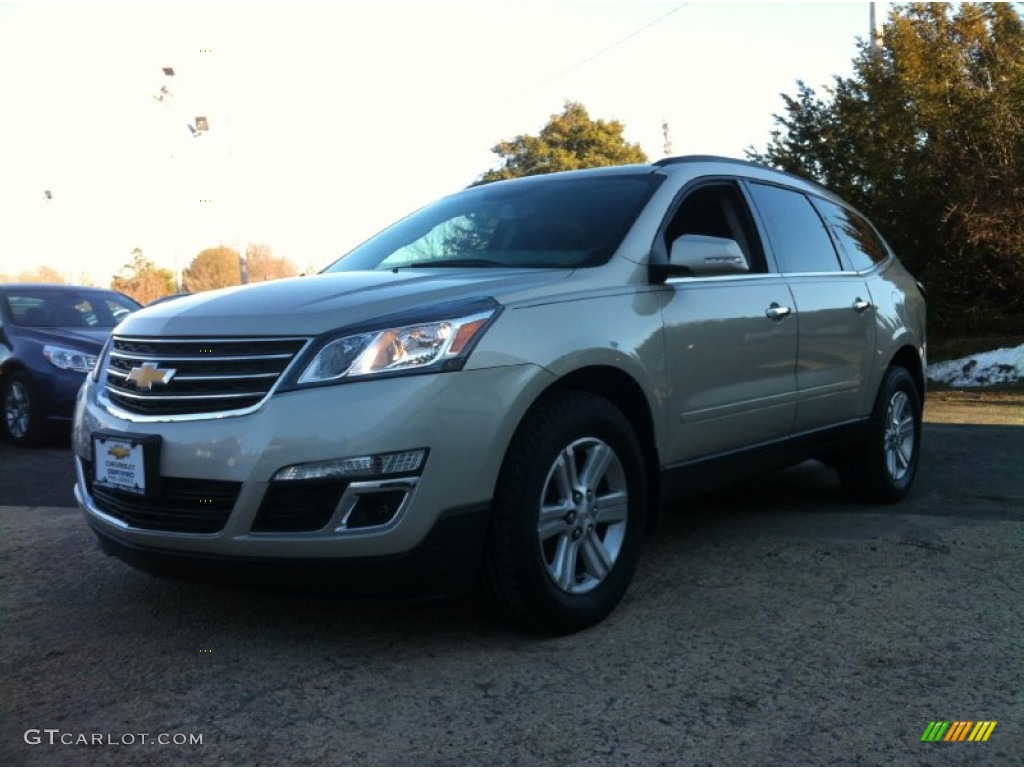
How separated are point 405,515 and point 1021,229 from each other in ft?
47.0

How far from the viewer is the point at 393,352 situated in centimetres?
297

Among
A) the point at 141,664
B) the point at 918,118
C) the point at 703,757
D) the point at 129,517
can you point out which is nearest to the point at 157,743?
the point at 141,664

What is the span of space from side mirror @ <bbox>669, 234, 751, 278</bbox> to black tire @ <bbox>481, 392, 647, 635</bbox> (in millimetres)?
687

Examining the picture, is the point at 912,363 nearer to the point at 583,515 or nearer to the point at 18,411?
the point at 583,515

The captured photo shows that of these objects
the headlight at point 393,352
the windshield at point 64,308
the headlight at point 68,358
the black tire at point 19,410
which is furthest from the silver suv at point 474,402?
the windshield at point 64,308

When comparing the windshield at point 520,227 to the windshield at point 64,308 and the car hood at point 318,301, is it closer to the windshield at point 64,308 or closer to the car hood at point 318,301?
the car hood at point 318,301

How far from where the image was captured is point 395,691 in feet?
9.37

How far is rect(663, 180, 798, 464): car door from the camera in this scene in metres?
3.83

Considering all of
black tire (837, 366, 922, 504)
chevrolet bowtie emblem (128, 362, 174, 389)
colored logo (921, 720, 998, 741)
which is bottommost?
black tire (837, 366, 922, 504)

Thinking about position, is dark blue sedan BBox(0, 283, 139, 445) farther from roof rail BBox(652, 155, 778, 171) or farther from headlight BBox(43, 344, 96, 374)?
roof rail BBox(652, 155, 778, 171)

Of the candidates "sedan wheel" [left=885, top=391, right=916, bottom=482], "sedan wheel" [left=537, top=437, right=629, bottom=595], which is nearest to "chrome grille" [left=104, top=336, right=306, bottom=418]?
"sedan wheel" [left=537, top=437, right=629, bottom=595]

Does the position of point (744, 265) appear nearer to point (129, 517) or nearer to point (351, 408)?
point (351, 408)

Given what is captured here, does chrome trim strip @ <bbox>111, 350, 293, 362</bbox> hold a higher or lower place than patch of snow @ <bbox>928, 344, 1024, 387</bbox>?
higher

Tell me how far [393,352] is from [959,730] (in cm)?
187
